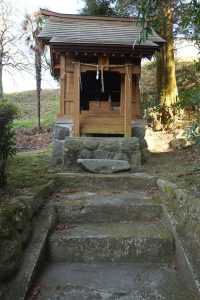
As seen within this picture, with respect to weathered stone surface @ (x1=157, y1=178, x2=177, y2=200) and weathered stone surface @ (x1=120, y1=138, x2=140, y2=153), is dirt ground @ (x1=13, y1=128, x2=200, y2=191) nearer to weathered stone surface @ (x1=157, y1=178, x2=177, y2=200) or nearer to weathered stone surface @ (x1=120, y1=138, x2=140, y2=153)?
weathered stone surface @ (x1=157, y1=178, x2=177, y2=200)

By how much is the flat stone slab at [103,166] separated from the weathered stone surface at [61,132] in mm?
1546

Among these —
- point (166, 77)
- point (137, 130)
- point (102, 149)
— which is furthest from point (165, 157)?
A: point (166, 77)

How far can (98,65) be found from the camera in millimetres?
7188

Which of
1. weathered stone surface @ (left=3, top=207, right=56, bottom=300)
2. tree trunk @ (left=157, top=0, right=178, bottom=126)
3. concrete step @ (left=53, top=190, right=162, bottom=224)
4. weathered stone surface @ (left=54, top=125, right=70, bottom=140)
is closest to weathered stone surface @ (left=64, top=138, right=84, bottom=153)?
weathered stone surface @ (left=54, top=125, right=70, bottom=140)

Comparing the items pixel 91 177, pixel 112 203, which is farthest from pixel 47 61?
pixel 112 203

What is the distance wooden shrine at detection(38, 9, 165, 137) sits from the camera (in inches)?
277

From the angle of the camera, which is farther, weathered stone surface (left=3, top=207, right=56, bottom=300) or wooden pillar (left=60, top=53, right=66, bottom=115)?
wooden pillar (left=60, top=53, right=66, bottom=115)

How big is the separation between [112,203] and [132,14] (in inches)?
391

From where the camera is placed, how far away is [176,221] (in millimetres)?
3689

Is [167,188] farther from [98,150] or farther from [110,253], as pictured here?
[98,150]

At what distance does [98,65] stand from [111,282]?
532 centimetres

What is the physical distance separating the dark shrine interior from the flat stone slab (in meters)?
3.68

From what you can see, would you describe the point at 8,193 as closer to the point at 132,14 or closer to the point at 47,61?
the point at 132,14

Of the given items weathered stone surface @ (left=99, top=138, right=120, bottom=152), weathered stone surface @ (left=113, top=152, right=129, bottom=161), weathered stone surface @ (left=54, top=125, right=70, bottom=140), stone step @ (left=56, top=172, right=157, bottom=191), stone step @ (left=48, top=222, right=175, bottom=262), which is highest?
weathered stone surface @ (left=54, top=125, right=70, bottom=140)
